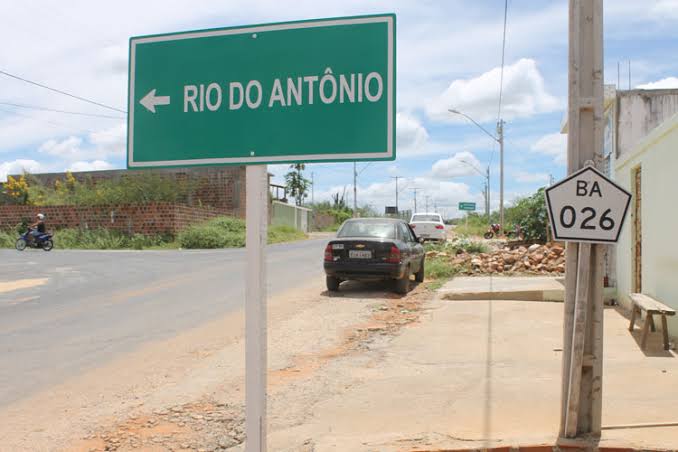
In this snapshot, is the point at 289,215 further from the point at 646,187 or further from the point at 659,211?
the point at 659,211

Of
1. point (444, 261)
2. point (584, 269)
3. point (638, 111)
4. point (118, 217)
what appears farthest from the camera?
point (118, 217)

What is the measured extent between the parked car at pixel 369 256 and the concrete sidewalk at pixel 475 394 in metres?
3.70

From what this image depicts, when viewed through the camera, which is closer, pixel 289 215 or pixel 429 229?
pixel 429 229

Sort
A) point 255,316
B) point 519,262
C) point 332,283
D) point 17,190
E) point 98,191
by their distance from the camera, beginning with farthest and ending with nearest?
1. point 17,190
2. point 98,191
3. point 519,262
4. point 332,283
5. point 255,316

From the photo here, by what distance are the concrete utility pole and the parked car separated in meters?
7.77

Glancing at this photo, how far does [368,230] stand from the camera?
12828 millimetres

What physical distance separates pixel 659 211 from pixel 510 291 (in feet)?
12.4

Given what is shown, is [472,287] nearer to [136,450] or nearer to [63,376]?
[63,376]

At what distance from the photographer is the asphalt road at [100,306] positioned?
6895 mm

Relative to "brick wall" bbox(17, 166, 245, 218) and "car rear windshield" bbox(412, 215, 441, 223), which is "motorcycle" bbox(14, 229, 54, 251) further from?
"car rear windshield" bbox(412, 215, 441, 223)

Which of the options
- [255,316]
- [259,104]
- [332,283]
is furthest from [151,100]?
[332,283]

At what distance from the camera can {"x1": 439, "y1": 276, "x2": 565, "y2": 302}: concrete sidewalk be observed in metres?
11.3

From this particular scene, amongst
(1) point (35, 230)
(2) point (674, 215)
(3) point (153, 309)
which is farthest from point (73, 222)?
(2) point (674, 215)

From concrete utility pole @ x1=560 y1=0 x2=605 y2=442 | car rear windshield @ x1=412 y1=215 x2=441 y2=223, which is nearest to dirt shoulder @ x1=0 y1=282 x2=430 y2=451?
concrete utility pole @ x1=560 y1=0 x2=605 y2=442
